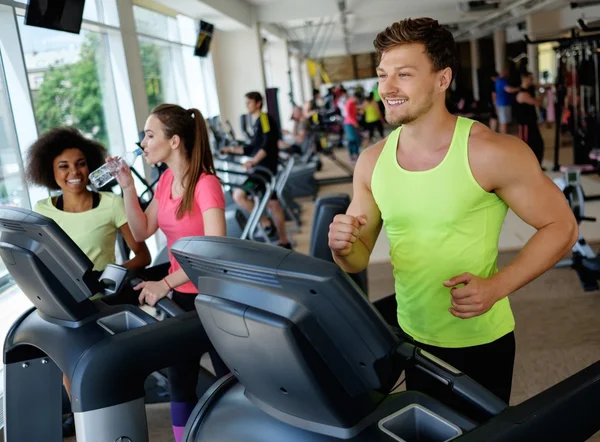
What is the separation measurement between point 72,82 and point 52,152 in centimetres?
331

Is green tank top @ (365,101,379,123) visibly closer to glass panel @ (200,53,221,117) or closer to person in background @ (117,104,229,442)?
glass panel @ (200,53,221,117)

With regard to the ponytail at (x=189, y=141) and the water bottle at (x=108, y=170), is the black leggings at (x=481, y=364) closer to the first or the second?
the ponytail at (x=189, y=141)

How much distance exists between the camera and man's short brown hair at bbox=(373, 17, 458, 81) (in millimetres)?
1599

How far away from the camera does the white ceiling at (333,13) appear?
989 centimetres

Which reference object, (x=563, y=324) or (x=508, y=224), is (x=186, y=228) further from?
(x=508, y=224)

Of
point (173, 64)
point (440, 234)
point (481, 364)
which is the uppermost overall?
point (173, 64)

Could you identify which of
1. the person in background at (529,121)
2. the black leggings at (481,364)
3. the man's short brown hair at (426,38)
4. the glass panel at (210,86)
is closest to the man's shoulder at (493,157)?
the man's short brown hair at (426,38)

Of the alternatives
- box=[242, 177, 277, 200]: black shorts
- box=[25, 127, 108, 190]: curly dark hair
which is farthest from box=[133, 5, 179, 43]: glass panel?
box=[25, 127, 108, 190]: curly dark hair

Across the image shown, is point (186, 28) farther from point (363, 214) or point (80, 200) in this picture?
point (363, 214)

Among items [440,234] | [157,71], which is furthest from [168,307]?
[157,71]

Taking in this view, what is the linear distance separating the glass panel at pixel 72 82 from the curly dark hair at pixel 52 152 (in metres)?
1.89

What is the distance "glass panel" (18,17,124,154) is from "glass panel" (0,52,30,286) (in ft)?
1.15

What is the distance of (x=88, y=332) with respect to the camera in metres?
1.97

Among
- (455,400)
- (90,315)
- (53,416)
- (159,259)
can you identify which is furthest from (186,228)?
(159,259)
